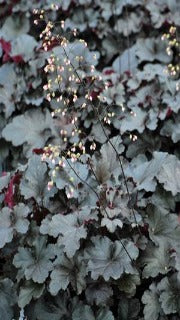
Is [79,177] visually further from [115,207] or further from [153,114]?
[153,114]

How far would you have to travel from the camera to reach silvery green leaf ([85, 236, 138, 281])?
2.43 metres

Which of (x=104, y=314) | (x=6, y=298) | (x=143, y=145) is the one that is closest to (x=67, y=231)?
(x=104, y=314)

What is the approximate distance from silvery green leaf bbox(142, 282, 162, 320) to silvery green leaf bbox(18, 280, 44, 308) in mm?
433

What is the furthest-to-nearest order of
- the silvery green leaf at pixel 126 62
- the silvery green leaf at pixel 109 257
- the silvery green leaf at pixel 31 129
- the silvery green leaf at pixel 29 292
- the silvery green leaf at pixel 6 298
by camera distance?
the silvery green leaf at pixel 126 62 → the silvery green leaf at pixel 31 129 → the silvery green leaf at pixel 6 298 → the silvery green leaf at pixel 29 292 → the silvery green leaf at pixel 109 257

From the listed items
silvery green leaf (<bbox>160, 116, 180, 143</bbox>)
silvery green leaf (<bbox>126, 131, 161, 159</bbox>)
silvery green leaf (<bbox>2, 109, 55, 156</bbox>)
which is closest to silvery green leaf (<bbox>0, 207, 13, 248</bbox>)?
silvery green leaf (<bbox>2, 109, 55, 156</bbox>)

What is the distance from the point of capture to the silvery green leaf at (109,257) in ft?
7.97

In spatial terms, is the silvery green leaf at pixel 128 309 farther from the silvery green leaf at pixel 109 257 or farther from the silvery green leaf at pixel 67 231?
the silvery green leaf at pixel 67 231

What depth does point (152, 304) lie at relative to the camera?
98.0 inches

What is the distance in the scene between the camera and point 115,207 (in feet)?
8.64

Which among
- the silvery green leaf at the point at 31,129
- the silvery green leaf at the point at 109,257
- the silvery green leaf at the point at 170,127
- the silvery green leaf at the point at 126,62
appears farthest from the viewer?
the silvery green leaf at the point at 126,62

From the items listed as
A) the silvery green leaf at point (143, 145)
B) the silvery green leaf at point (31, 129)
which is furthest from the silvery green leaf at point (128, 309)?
the silvery green leaf at point (31, 129)

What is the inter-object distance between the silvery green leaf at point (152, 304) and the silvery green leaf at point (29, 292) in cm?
43

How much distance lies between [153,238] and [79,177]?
16.2 inches

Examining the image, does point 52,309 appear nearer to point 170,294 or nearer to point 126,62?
point 170,294
